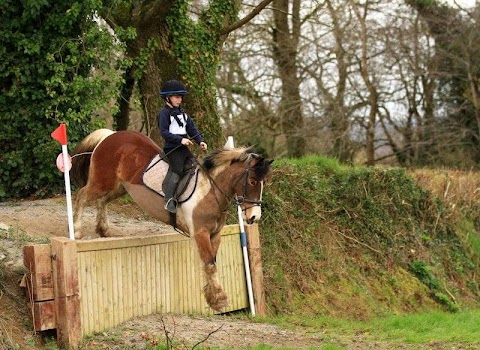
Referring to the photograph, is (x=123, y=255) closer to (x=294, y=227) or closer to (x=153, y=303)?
(x=153, y=303)

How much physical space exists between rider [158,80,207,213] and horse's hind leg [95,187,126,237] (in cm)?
122

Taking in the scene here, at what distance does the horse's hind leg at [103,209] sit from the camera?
10000mm

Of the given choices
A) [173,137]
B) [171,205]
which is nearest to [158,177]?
[171,205]

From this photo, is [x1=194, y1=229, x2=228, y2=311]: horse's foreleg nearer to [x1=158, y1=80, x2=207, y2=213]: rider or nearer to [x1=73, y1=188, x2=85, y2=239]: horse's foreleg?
[x1=158, y1=80, x2=207, y2=213]: rider

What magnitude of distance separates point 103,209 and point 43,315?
8.25 ft

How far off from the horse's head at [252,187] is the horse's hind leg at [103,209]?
6.45ft

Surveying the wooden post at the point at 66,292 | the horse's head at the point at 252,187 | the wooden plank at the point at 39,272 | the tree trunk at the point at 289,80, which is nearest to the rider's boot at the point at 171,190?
the horse's head at the point at 252,187

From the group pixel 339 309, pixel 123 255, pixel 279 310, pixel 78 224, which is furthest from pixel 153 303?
pixel 339 309

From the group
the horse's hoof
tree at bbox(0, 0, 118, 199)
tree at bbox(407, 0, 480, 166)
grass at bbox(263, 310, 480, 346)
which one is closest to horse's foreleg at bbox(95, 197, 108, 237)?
the horse's hoof

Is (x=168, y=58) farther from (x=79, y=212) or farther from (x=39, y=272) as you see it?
(x=39, y=272)

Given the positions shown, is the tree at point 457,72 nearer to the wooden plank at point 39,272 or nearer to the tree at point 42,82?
the tree at point 42,82

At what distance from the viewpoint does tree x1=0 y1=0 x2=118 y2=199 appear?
1255 centimetres

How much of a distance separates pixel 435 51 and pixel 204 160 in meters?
20.1

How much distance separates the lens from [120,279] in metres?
8.79
